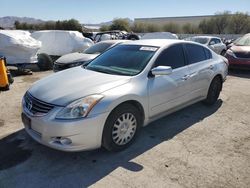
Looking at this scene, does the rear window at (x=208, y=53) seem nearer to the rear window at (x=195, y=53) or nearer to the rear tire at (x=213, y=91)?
the rear window at (x=195, y=53)

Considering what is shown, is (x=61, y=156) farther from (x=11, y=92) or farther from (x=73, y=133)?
(x=11, y=92)

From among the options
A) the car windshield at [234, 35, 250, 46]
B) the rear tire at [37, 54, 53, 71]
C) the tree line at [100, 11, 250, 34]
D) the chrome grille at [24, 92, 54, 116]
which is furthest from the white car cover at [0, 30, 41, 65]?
the tree line at [100, 11, 250, 34]

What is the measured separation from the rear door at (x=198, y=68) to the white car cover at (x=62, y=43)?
7.82 meters

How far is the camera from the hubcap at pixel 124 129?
3771 millimetres

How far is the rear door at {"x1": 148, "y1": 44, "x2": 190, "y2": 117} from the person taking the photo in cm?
422

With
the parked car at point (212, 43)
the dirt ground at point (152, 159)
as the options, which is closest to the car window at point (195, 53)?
the dirt ground at point (152, 159)

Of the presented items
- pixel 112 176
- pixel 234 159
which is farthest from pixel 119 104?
pixel 234 159

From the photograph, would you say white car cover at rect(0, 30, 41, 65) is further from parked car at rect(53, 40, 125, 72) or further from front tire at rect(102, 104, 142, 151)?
front tire at rect(102, 104, 142, 151)

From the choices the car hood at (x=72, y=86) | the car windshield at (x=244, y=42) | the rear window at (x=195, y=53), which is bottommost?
the car hood at (x=72, y=86)

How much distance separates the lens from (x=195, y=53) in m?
5.41

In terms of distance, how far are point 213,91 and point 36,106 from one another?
3936 mm

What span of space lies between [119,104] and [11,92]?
4.77 m

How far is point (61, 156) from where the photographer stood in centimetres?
380

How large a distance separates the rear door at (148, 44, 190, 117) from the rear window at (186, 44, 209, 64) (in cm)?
24
